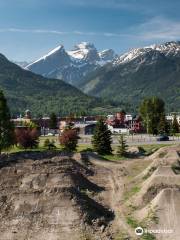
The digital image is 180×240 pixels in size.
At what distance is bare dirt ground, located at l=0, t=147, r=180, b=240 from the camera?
43.7 meters

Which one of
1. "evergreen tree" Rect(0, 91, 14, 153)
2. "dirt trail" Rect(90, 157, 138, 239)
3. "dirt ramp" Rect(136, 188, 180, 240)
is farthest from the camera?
"evergreen tree" Rect(0, 91, 14, 153)

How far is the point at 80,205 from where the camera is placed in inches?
1861

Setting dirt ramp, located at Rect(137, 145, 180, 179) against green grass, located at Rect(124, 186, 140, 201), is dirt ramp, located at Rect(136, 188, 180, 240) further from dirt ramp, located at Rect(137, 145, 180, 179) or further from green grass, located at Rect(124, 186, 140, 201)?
dirt ramp, located at Rect(137, 145, 180, 179)

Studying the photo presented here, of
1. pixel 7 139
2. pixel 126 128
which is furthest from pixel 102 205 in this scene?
pixel 126 128

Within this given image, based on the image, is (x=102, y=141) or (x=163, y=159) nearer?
(x=163, y=159)

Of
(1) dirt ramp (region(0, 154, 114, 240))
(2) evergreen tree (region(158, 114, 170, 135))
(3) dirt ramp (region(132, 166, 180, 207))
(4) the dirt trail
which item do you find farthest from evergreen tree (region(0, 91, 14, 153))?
(2) evergreen tree (region(158, 114, 170, 135))

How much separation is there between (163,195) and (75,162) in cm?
3293

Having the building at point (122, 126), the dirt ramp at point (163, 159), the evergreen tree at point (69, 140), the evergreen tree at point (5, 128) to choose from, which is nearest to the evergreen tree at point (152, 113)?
the building at point (122, 126)

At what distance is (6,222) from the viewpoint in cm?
4659

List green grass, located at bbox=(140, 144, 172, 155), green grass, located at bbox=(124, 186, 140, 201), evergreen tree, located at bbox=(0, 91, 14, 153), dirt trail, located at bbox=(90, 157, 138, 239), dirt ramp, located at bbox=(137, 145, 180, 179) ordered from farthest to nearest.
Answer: green grass, located at bbox=(140, 144, 172, 155) → evergreen tree, located at bbox=(0, 91, 14, 153) → dirt ramp, located at bbox=(137, 145, 180, 179) → green grass, located at bbox=(124, 186, 140, 201) → dirt trail, located at bbox=(90, 157, 138, 239)

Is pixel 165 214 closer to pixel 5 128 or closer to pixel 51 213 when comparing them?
pixel 51 213

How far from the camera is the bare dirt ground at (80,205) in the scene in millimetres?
43656

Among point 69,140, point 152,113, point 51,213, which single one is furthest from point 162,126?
point 51,213

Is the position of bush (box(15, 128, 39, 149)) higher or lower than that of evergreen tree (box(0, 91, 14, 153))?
lower
